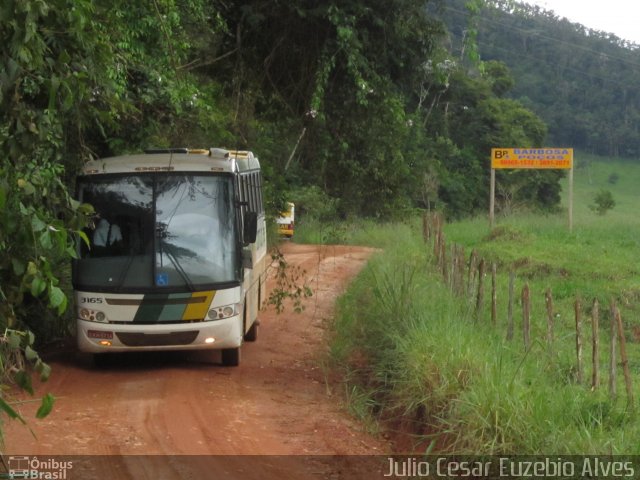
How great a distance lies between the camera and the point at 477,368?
816 cm

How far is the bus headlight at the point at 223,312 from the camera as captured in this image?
1088 cm

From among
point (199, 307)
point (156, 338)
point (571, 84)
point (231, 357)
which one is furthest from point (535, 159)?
point (571, 84)

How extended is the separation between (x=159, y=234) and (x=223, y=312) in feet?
3.90

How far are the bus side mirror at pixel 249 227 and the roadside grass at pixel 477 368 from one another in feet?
5.94

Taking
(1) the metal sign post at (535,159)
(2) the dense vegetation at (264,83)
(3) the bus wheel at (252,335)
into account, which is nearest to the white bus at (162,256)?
(2) the dense vegetation at (264,83)

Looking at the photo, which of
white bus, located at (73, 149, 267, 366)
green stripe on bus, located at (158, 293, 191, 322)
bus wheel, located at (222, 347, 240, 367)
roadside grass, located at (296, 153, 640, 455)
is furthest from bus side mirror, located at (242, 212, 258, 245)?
roadside grass, located at (296, 153, 640, 455)

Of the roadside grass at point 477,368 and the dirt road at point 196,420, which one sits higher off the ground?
the roadside grass at point 477,368

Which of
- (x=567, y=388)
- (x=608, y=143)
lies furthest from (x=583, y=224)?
(x=608, y=143)

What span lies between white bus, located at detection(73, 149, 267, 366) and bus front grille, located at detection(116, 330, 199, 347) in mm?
12

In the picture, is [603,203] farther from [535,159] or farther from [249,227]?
[249,227]

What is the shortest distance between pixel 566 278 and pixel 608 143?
44860 millimetres

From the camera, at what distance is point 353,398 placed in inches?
382

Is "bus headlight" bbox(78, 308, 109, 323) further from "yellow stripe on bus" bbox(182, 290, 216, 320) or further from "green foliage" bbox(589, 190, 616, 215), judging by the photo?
"green foliage" bbox(589, 190, 616, 215)

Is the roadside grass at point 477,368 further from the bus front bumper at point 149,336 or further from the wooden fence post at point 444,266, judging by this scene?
the bus front bumper at point 149,336
